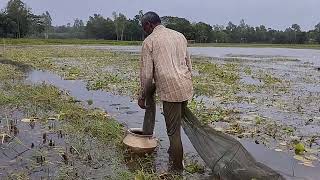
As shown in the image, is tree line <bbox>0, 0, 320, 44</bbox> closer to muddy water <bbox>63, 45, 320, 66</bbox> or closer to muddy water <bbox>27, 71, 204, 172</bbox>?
muddy water <bbox>63, 45, 320, 66</bbox>

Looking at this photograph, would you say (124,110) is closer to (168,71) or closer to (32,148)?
(32,148)

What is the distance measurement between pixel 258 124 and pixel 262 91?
22.1ft

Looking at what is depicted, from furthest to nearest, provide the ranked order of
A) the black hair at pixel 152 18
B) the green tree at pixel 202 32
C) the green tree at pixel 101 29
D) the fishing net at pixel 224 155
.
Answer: the green tree at pixel 101 29 < the green tree at pixel 202 32 < the black hair at pixel 152 18 < the fishing net at pixel 224 155

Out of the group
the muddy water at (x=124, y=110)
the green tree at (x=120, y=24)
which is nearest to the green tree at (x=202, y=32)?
the green tree at (x=120, y=24)

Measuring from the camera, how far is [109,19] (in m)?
136

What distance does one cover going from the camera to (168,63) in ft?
19.1

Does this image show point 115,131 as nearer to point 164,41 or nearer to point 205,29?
point 164,41

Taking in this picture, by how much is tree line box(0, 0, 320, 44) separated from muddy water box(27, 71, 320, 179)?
267 ft

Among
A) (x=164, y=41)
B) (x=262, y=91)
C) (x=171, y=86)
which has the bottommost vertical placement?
(x=262, y=91)

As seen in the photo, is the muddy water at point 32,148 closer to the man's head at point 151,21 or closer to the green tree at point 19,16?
the man's head at point 151,21

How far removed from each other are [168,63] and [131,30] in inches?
4718

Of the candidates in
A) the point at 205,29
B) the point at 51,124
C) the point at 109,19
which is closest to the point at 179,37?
the point at 51,124

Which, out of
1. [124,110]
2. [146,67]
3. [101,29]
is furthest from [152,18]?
[101,29]

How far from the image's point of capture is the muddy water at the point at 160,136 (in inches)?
255
